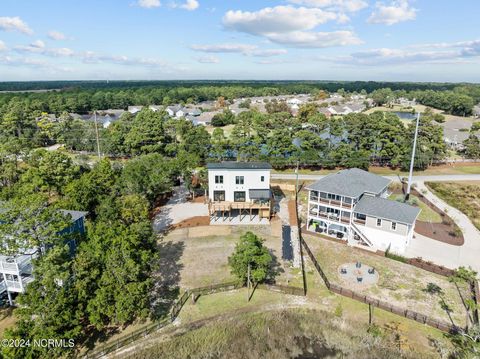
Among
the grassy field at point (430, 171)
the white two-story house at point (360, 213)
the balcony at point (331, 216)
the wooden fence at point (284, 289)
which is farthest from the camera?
the grassy field at point (430, 171)

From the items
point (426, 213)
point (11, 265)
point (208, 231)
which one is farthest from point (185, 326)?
point (426, 213)

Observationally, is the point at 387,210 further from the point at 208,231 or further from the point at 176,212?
the point at 176,212

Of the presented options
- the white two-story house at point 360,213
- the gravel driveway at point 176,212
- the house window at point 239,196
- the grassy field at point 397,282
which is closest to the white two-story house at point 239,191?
the house window at point 239,196

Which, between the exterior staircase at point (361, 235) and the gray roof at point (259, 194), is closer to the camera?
the exterior staircase at point (361, 235)

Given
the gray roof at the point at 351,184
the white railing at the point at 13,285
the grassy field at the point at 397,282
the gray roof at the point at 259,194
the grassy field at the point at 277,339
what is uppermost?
the gray roof at the point at 351,184

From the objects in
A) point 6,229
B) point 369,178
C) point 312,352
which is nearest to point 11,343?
point 6,229

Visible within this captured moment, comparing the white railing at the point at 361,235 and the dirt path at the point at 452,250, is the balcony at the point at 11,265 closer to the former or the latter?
the white railing at the point at 361,235

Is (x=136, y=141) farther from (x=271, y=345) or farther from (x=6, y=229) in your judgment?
(x=271, y=345)

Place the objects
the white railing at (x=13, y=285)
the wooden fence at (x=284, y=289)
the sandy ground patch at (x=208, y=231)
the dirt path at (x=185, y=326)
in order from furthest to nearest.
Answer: the sandy ground patch at (x=208, y=231) → the wooden fence at (x=284, y=289) → the white railing at (x=13, y=285) → the dirt path at (x=185, y=326)
